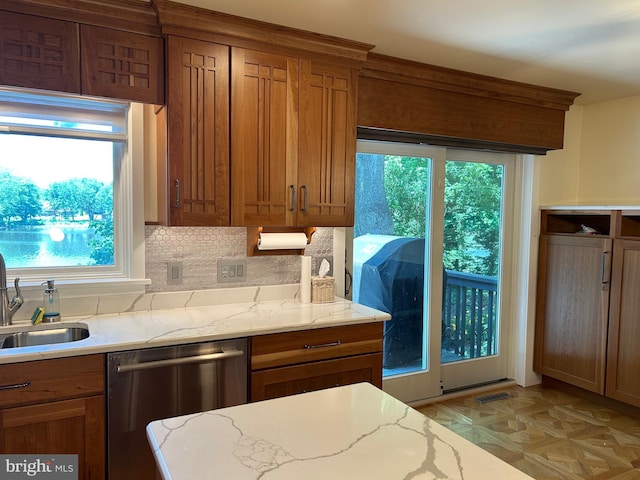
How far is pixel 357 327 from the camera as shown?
2.53 meters

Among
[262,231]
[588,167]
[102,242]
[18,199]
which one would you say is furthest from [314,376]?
[588,167]

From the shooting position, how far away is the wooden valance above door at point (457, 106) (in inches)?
113

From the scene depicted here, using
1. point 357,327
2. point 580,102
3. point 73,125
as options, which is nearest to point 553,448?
point 357,327

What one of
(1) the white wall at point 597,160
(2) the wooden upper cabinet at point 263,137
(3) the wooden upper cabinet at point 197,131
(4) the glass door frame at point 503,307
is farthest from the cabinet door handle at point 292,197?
(1) the white wall at point 597,160

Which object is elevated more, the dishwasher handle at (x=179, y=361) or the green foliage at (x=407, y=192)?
the green foliage at (x=407, y=192)

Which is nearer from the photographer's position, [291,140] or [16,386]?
[16,386]

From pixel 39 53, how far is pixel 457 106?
243cm

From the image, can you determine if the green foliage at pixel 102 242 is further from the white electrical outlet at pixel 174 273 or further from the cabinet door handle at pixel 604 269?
the cabinet door handle at pixel 604 269

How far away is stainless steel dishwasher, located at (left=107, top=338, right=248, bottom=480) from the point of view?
1986mm

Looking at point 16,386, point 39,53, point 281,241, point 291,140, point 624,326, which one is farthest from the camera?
point 624,326

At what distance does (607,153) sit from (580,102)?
1.53ft

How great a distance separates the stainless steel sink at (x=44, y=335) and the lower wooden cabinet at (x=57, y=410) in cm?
41

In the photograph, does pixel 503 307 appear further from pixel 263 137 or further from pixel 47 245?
pixel 47 245

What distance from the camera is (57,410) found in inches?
73.5
